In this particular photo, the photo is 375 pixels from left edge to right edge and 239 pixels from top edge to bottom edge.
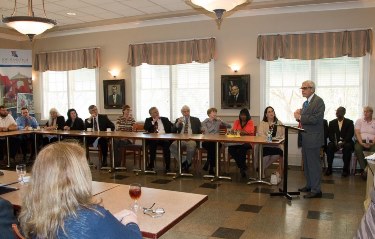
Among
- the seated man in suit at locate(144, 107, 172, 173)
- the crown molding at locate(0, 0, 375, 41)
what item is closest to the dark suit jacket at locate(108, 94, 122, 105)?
the crown molding at locate(0, 0, 375, 41)

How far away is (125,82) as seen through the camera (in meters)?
8.52

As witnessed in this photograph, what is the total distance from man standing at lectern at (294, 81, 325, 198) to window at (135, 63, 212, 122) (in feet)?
10.9

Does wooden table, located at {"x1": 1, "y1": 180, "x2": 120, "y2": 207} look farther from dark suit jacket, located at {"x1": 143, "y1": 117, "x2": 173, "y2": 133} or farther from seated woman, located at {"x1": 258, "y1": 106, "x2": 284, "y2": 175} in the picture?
dark suit jacket, located at {"x1": 143, "y1": 117, "x2": 173, "y2": 133}

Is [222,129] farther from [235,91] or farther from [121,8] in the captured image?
[121,8]

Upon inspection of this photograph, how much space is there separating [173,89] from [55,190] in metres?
6.96

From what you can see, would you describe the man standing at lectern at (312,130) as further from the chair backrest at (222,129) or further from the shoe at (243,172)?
the chair backrest at (222,129)

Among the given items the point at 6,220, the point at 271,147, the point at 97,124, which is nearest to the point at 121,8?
the point at 97,124

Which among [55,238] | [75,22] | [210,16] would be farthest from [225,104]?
Result: [55,238]

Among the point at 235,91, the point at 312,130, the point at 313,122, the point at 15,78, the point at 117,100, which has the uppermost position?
the point at 15,78

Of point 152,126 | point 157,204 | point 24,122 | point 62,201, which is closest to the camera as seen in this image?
point 62,201

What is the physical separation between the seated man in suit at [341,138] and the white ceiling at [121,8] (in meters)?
2.17

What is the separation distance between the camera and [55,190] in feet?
4.19

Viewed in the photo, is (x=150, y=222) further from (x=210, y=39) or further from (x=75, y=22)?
(x=75, y=22)

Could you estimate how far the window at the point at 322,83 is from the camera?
6.67 meters
